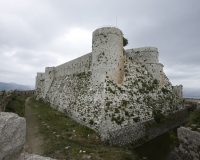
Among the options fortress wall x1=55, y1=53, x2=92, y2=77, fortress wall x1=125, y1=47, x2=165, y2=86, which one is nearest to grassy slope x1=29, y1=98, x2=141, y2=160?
fortress wall x1=55, y1=53, x2=92, y2=77

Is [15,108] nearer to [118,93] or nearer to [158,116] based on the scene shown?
[118,93]

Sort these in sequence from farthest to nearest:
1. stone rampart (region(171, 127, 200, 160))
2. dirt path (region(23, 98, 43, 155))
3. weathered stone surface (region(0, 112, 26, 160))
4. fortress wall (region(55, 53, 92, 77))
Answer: fortress wall (region(55, 53, 92, 77)) → dirt path (region(23, 98, 43, 155)) → stone rampart (region(171, 127, 200, 160)) → weathered stone surface (region(0, 112, 26, 160))

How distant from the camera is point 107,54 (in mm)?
18219

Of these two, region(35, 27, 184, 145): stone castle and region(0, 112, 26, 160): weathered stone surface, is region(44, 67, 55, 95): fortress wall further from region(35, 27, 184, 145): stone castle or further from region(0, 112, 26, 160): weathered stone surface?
region(0, 112, 26, 160): weathered stone surface

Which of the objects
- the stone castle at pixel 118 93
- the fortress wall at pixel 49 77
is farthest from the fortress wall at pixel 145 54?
the fortress wall at pixel 49 77

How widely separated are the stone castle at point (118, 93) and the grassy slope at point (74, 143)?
1.00 metres

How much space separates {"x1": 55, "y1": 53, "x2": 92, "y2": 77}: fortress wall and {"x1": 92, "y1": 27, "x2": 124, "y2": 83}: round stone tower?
4803 mm

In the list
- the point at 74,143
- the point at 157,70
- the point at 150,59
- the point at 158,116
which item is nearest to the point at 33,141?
the point at 74,143

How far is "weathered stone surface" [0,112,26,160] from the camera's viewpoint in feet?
11.0

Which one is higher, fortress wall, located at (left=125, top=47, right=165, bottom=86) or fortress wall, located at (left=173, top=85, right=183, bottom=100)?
fortress wall, located at (left=125, top=47, right=165, bottom=86)

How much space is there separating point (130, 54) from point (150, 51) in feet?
12.0

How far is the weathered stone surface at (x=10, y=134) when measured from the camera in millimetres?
3359

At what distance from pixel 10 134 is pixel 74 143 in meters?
10.1

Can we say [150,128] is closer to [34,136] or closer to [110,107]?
[110,107]
